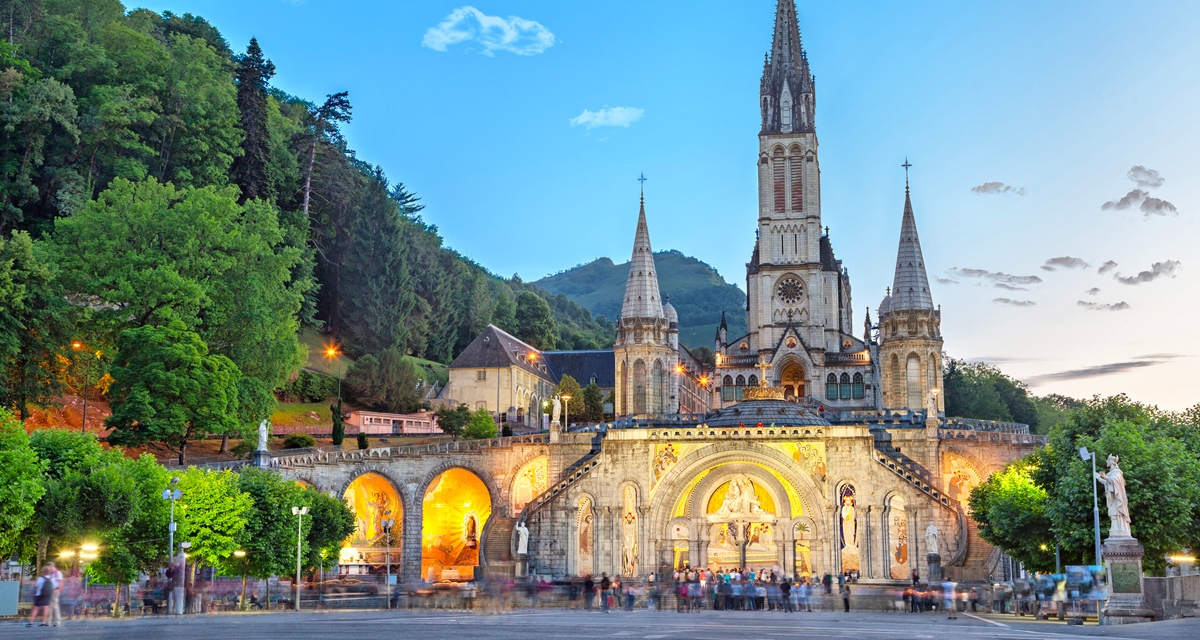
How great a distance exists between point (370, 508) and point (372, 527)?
1113mm

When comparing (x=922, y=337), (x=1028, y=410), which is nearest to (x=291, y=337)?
(x=922, y=337)

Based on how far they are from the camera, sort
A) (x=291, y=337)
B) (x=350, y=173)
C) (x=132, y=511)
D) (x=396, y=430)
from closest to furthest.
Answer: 1. (x=132, y=511)
2. (x=291, y=337)
3. (x=396, y=430)
4. (x=350, y=173)

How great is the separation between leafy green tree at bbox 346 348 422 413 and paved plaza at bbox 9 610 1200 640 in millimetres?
52892

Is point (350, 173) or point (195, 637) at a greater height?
point (350, 173)

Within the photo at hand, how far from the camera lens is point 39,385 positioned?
57250 millimetres

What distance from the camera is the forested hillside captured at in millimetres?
59062

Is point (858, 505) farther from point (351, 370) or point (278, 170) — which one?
point (278, 170)

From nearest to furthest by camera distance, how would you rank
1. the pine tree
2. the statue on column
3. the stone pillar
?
the stone pillar
the statue on column
the pine tree

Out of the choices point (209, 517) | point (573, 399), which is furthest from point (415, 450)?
point (573, 399)

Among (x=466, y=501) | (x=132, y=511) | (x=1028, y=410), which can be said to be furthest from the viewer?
(x=1028, y=410)

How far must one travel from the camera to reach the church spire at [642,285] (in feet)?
269

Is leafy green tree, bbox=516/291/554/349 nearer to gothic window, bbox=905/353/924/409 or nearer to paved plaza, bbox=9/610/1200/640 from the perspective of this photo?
gothic window, bbox=905/353/924/409

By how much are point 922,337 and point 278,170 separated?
47982 millimetres

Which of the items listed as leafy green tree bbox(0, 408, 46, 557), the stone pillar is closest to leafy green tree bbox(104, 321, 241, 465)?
leafy green tree bbox(0, 408, 46, 557)
